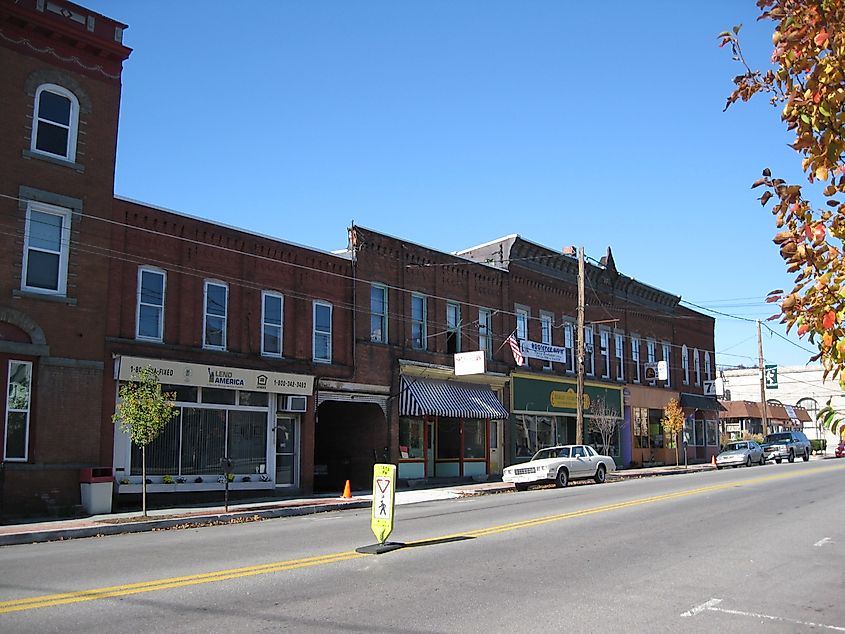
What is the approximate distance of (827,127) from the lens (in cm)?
479

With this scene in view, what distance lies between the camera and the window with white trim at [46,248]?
1919cm

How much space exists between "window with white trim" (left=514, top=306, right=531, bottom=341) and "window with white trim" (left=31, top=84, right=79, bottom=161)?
20.1m

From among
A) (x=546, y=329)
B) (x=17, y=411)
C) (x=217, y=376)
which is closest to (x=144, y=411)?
(x=17, y=411)

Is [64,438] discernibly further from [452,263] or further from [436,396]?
[452,263]

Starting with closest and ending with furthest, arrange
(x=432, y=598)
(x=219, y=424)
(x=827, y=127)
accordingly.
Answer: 1. (x=827, y=127)
2. (x=432, y=598)
3. (x=219, y=424)

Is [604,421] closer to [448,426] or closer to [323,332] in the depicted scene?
[448,426]

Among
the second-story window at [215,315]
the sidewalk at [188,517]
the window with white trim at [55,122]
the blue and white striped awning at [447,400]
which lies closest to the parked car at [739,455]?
the blue and white striped awning at [447,400]

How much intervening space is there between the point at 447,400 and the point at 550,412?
7.82m

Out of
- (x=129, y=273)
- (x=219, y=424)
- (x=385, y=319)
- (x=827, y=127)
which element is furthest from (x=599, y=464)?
(x=827, y=127)

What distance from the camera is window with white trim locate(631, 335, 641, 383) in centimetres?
4419

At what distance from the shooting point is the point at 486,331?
1323 inches

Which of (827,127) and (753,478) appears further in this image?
(753,478)

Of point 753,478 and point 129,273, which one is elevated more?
point 129,273

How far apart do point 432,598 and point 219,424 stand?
1562 cm
